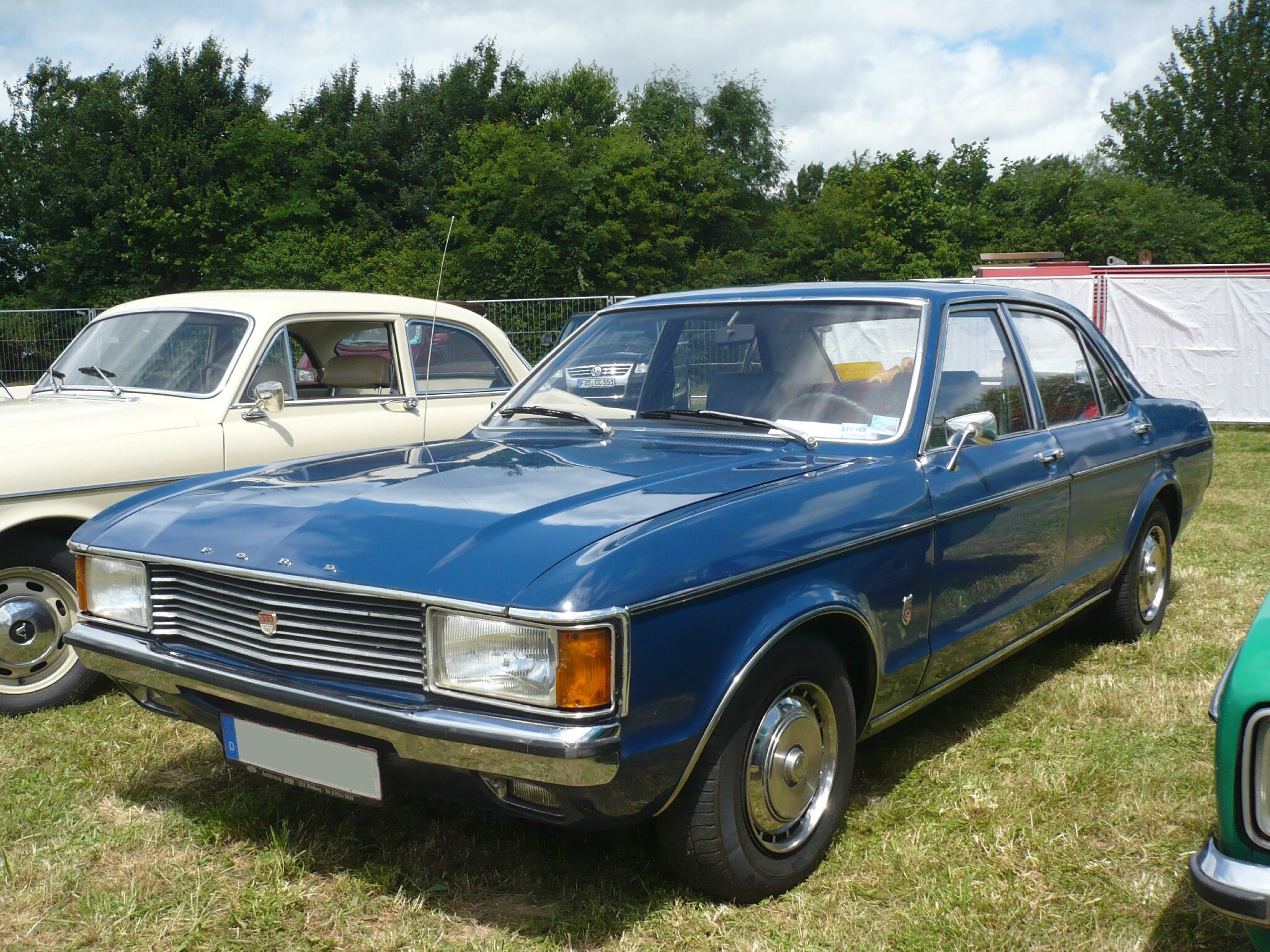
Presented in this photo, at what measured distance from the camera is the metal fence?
1773cm

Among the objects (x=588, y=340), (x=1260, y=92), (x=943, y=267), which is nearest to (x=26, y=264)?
(x=943, y=267)

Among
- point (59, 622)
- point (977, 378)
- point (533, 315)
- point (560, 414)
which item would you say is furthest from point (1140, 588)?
point (533, 315)

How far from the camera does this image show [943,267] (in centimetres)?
4072

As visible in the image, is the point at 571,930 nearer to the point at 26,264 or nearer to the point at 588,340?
the point at 588,340

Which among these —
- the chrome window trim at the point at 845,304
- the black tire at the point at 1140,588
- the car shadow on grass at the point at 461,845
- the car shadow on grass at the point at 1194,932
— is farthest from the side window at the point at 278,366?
the car shadow on grass at the point at 1194,932

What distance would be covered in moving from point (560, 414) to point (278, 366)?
202 cm

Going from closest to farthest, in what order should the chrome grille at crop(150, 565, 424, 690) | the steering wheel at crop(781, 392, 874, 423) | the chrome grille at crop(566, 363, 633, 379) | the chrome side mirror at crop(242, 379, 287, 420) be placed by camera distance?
1. the chrome grille at crop(150, 565, 424, 690)
2. the steering wheel at crop(781, 392, 874, 423)
3. the chrome grille at crop(566, 363, 633, 379)
4. the chrome side mirror at crop(242, 379, 287, 420)

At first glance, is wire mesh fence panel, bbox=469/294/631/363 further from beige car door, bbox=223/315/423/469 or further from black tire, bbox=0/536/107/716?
black tire, bbox=0/536/107/716

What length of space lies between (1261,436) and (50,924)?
14.2m

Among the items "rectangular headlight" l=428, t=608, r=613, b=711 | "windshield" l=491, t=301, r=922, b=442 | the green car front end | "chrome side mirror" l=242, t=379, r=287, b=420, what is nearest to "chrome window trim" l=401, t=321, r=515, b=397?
"chrome side mirror" l=242, t=379, r=287, b=420

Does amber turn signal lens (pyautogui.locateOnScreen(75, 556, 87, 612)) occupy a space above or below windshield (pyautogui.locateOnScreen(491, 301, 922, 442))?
below

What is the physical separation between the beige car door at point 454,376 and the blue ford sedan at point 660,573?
1.84 m

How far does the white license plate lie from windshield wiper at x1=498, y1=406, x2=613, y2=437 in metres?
1.52

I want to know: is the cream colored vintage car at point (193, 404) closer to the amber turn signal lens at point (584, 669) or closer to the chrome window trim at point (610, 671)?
the chrome window trim at point (610, 671)
